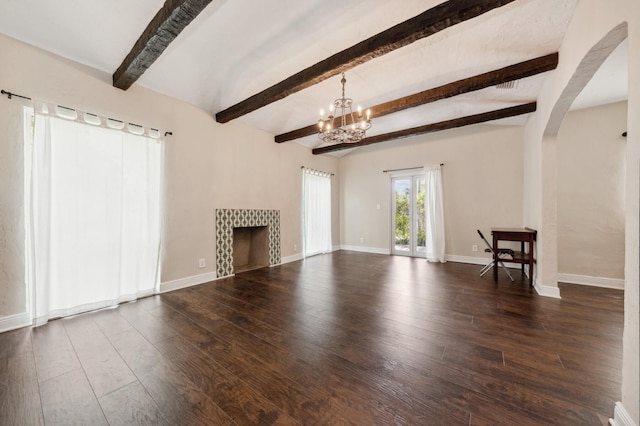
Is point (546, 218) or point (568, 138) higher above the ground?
point (568, 138)

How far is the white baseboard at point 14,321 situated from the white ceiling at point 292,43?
2.73 m

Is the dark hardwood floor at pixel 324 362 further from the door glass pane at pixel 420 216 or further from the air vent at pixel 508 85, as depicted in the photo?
the air vent at pixel 508 85

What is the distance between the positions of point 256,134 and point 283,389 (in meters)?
4.37

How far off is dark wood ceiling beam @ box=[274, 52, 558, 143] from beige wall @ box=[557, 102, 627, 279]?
1.82 m

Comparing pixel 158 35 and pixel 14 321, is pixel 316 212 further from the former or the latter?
pixel 14 321

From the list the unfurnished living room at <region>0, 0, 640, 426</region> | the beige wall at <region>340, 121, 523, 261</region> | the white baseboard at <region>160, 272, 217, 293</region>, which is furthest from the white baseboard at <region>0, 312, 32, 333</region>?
the beige wall at <region>340, 121, 523, 261</region>

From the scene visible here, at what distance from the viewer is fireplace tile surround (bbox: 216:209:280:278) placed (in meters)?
4.06

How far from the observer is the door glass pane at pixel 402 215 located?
19.6 feet

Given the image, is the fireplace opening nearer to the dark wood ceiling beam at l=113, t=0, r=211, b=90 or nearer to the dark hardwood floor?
the dark hardwood floor

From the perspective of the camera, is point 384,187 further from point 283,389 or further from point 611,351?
point 283,389

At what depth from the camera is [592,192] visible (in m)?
3.58

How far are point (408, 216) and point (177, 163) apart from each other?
16.8 feet

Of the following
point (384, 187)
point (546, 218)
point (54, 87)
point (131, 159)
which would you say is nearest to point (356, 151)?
point (384, 187)

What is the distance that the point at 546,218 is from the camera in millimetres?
3037
